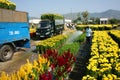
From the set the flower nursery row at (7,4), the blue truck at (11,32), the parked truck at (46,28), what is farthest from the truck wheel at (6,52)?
the parked truck at (46,28)

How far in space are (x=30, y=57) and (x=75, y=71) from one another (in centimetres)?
498

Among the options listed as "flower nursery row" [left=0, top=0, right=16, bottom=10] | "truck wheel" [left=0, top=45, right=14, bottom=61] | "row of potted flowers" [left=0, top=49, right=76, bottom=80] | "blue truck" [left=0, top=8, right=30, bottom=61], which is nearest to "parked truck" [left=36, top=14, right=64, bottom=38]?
"blue truck" [left=0, top=8, right=30, bottom=61]

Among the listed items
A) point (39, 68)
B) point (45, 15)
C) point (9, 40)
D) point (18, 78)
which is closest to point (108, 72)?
point (39, 68)

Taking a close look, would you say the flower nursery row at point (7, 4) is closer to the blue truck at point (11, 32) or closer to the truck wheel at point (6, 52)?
the blue truck at point (11, 32)

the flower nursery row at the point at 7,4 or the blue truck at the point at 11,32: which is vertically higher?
the flower nursery row at the point at 7,4

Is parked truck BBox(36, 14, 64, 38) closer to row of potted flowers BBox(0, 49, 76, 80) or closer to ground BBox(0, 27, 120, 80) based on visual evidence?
ground BBox(0, 27, 120, 80)

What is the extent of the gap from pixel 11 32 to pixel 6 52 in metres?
1.28

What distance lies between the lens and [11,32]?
544 inches

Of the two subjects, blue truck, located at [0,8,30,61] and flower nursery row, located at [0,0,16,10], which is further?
flower nursery row, located at [0,0,16,10]

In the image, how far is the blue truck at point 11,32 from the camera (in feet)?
43.1

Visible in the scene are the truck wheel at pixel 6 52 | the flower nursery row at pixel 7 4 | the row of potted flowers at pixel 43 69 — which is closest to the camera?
the row of potted flowers at pixel 43 69

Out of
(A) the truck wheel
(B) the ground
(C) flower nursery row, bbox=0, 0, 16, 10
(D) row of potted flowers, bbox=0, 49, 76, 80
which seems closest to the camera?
(D) row of potted flowers, bbox=0, 49, 76, 80

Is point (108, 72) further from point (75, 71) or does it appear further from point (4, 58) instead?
point (4, 58)

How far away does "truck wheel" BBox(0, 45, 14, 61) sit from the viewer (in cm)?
1327
